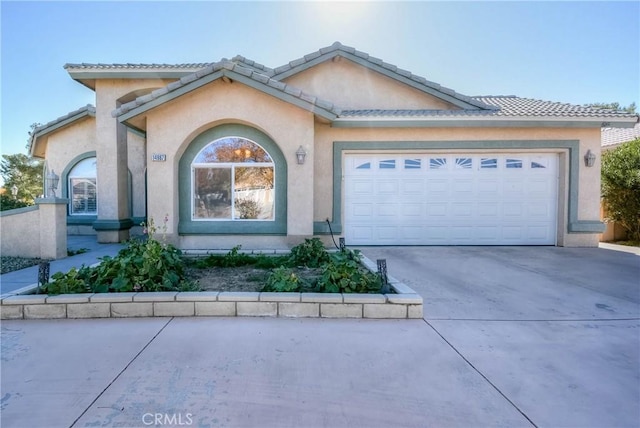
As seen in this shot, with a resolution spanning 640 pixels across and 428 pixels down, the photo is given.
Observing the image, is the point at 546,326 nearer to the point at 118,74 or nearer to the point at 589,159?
the point at 589,159

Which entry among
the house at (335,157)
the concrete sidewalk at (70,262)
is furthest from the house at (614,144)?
the concrete sidewalk at (70,262)

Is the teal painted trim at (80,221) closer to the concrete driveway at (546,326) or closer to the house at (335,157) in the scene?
the house at (335,157)

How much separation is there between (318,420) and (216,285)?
3.49 m

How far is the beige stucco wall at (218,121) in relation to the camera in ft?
27.7

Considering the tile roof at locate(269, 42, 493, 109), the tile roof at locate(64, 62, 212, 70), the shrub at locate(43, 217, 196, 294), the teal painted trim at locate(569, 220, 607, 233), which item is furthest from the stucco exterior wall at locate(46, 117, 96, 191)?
the teal painted trim at locate(569, 220, 607, 233)

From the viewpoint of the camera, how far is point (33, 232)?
27.1 ft

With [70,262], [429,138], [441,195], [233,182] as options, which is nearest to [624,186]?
[441,195]

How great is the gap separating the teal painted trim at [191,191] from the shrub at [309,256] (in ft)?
6.07

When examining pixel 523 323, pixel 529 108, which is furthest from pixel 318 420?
pixel 529 108

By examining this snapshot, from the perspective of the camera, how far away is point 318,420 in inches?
96.0

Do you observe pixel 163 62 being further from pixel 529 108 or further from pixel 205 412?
pixel 529 108

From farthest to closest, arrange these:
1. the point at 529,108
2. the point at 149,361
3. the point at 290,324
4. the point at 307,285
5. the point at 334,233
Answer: the point at 529,108, the point at 334,233, the point at 307,285, the point at 290,324, the point at 149,361

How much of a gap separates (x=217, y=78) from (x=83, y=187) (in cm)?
909

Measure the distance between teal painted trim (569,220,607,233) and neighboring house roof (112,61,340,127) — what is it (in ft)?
28.6
